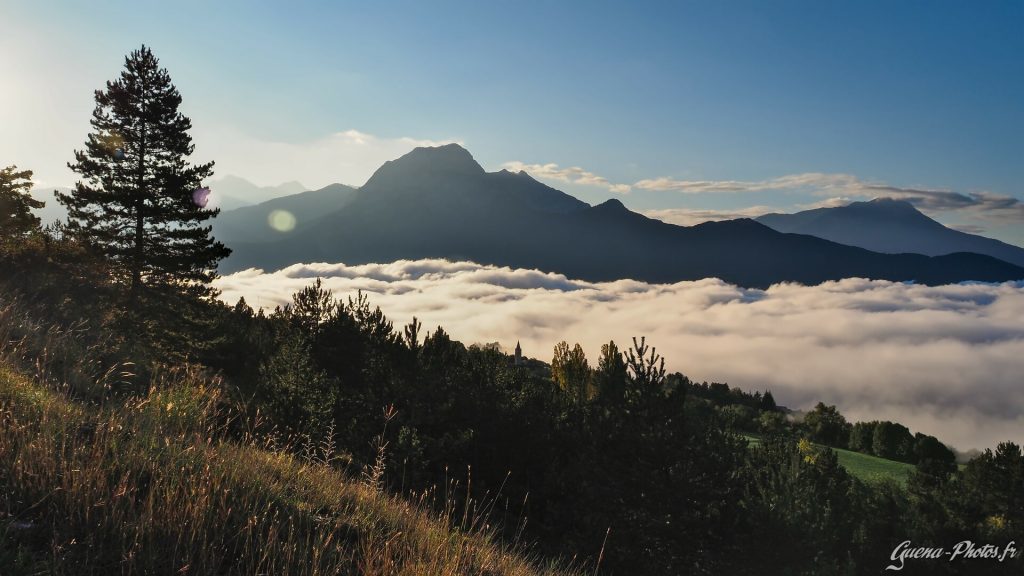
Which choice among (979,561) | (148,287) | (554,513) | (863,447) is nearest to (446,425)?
(554,513)

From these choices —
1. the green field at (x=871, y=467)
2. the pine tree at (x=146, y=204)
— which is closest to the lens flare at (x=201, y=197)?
the pine tree at (x=146, y=204)

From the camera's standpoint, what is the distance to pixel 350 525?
14.9ft

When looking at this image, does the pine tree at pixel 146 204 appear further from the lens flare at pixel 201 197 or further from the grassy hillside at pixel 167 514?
the grassy hillside at pixel 167 514

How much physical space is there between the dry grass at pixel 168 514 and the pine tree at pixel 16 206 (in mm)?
49333

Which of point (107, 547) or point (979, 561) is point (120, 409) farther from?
point (979, 561)

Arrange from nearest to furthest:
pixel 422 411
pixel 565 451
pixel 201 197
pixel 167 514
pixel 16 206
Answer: pixel 167 514, pixel 422 411, pixel 565 451, pixel 201 197, pixel 16 206

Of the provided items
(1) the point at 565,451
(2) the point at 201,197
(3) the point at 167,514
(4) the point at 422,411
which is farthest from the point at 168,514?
(2) the point at 201,197

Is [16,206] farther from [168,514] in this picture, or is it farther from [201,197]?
[168,514]

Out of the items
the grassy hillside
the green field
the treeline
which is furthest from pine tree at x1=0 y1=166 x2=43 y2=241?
the green field

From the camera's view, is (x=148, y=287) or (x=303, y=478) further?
(x=148, y=287)

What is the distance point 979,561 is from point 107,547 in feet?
181

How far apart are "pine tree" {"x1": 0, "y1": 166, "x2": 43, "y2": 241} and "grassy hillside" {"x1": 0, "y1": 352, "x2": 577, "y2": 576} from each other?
49312 millimetres

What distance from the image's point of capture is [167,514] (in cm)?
347

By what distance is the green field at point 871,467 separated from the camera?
70.1m
